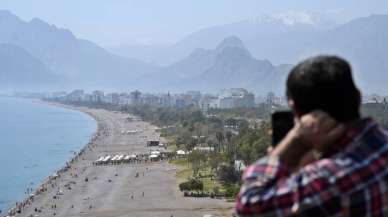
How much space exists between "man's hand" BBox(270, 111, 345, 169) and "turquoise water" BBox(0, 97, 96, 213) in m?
34.1

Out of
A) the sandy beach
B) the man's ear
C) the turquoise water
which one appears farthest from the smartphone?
the turquoise water

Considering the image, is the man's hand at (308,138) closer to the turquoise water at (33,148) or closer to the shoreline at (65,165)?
the shoreline at (65,165)

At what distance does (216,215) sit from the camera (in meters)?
24.0

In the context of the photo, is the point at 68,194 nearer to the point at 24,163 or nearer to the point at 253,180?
the point at 24,163

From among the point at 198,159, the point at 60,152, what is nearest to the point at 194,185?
the point at 198,159

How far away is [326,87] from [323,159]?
0.60 ft

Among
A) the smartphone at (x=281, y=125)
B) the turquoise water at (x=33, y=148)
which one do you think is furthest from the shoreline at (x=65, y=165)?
the smartphone at (x=281, y=125)

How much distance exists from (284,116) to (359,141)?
9.4 inches

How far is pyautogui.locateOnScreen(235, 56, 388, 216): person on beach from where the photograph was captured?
150 cm

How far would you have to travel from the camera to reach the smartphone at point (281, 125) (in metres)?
1.75

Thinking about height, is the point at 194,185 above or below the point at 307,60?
below

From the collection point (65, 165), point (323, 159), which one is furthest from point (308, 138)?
point (65, 165)

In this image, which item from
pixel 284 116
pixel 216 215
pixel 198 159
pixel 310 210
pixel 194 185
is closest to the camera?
pixel 310 210

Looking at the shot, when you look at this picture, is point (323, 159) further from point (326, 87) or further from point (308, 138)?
point (326, 87)
